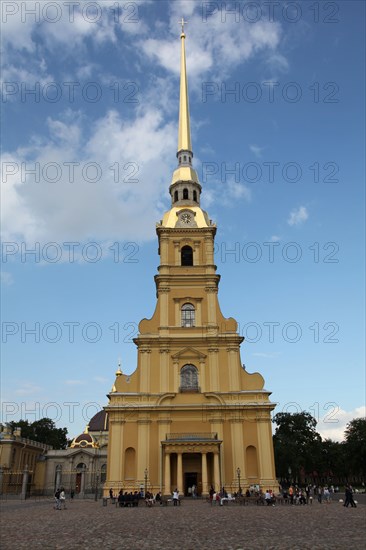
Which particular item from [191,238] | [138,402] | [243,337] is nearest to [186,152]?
[191,238]

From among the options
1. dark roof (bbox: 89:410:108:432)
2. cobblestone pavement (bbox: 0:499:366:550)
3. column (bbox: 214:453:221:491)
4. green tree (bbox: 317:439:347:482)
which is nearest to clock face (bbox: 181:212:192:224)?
column (bbox: 214:453:221:491)

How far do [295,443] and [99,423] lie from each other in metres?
28.9

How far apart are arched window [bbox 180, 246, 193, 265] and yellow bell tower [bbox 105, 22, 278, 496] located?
52 centimetres

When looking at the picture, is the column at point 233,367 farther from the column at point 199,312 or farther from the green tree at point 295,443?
the green tree at point 295,443

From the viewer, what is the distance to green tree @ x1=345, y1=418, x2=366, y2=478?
54500mm

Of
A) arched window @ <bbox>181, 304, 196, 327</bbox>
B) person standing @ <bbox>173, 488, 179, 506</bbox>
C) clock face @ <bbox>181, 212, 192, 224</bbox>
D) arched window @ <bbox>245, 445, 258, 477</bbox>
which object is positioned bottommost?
person standing @ <bbox>173, 488, 179, 506</bbox>

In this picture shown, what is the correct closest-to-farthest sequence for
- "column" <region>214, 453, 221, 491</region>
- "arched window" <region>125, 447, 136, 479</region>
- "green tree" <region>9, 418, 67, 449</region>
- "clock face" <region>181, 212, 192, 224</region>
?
"column" <region>214, 453, 221, 491</region> < "arched window" <region>125, 447, 136, 479</region> < "clock face" <region>181, 212, 192, 224</region> < "green tree" <region>9, 418, 67, 449</region>

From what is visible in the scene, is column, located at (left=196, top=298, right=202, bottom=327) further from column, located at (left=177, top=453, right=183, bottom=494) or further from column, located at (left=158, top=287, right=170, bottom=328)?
column, located at (left=177, top=453, right=183, bottom=494)

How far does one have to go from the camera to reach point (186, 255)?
4534cm

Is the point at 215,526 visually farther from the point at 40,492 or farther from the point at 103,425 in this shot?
the point at 103,425

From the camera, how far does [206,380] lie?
39500 mm

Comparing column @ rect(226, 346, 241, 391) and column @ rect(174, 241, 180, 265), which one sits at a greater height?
column @ rect(174, 241, 180, 265)

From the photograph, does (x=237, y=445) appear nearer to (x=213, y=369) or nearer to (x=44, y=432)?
(x=213, y=369)

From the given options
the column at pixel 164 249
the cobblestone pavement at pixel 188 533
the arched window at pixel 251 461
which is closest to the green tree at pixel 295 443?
the arched window at pixel 251 461
